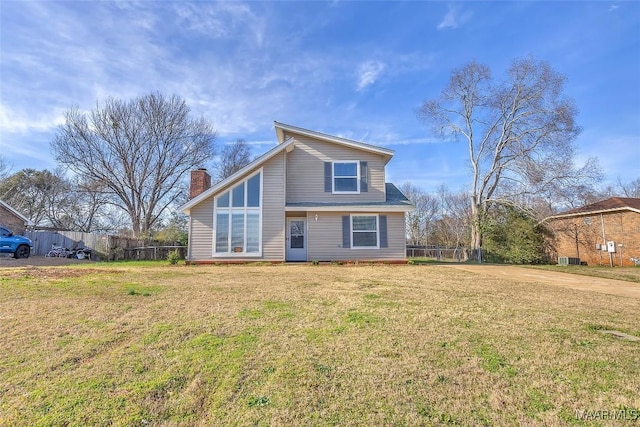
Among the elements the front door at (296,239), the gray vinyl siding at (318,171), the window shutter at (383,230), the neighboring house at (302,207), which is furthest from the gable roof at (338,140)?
the front door at (296,239)

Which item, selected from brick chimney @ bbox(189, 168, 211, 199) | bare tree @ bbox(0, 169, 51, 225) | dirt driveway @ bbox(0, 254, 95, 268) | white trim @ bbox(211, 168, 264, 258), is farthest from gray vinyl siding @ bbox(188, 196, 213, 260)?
bare tree @ bbox(0, 169, 51, 225)

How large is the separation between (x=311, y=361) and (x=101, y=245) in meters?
20.4

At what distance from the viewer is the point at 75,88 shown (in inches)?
675

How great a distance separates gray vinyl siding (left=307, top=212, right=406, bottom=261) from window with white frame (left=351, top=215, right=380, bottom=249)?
273 mm

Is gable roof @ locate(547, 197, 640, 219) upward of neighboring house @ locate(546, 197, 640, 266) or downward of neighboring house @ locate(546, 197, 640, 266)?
upward

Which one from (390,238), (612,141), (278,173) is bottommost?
(390,238)

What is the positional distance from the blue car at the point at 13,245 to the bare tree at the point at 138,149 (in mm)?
9029

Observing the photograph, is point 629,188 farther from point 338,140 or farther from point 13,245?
point 13,245

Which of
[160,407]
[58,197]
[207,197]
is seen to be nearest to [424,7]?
[207,197]

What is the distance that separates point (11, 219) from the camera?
21438 millimetres

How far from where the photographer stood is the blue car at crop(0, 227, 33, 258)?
1686 centimetres

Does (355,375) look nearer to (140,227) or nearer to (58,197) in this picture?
(140,227)

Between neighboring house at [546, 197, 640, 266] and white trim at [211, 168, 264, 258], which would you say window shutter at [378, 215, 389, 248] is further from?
neighboring house at [546, 197, 640, 266]

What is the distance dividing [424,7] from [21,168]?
34832 mm
